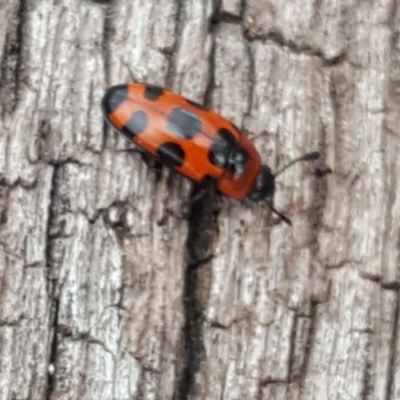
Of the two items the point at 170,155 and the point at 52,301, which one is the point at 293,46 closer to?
the point at 170,155

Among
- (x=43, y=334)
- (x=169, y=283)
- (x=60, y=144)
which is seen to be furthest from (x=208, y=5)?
(x=43, y=334)

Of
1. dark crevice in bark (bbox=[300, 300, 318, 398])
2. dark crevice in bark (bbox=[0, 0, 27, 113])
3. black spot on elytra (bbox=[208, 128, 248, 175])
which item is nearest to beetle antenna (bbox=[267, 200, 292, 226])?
black spot on elytra (bbox=[208, 128, 248, 175])

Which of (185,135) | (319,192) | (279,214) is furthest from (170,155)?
(319,192)

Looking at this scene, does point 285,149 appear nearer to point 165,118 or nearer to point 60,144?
point 165,118

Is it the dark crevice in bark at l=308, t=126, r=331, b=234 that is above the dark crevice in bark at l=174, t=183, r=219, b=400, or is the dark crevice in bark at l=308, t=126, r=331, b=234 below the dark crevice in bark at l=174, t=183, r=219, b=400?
above

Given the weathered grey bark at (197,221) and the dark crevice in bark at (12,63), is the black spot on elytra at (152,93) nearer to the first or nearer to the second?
the weathered grey bark at (197,221)

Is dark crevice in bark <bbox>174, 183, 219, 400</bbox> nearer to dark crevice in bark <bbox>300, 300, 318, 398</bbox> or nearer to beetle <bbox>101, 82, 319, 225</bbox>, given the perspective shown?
beetle <bbox>101, 82, 319, 225</bbox>

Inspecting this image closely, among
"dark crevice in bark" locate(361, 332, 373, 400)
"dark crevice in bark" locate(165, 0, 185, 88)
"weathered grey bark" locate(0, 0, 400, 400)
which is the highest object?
"dark crevice in bark" locate(165, 0, 185, 88)
